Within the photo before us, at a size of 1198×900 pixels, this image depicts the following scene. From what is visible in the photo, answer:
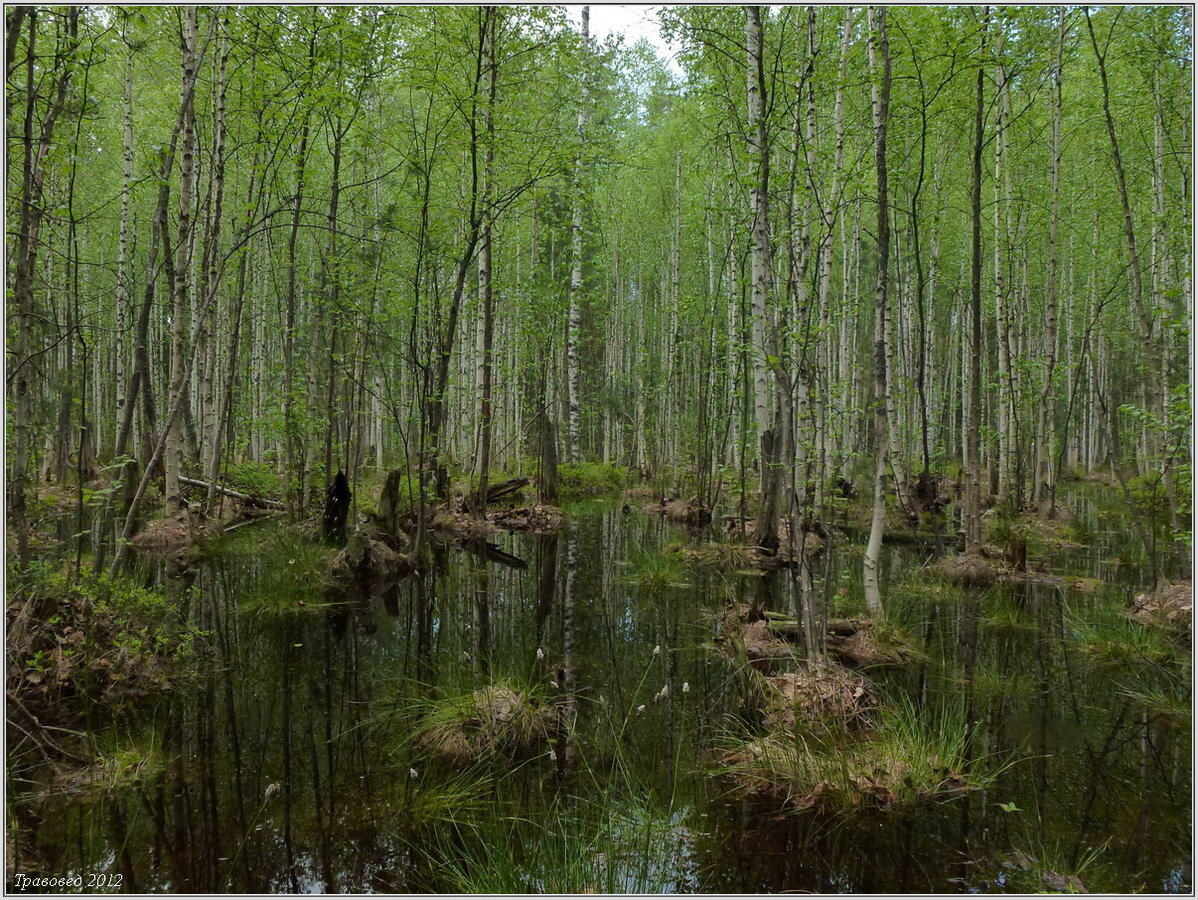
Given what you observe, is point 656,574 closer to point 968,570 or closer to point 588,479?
point 968,570

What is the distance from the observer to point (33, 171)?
4.28m

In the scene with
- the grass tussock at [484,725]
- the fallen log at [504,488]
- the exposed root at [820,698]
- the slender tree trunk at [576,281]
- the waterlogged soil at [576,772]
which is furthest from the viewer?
the fallen log at [504,488]

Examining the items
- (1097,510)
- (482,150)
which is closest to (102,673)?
(482,150)

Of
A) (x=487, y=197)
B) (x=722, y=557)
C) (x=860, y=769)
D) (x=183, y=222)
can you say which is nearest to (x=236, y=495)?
(x=487, y=197)

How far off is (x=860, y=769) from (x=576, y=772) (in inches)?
62.7

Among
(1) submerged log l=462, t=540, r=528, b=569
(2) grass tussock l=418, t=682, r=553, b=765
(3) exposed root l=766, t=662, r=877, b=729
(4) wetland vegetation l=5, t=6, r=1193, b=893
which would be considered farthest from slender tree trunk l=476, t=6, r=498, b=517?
(3) exposed root l=766, t=662, r=877, b=729

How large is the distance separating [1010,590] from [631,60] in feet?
77.4

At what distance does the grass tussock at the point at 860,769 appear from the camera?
3.28 meters

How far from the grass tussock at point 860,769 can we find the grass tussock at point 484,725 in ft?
4.15

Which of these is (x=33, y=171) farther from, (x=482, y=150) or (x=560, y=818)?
(x=482, y=150)

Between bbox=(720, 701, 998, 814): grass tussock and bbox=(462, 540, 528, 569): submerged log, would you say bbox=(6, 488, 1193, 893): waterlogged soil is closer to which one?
bbox=(720, 701, 998, 814): grass tussock

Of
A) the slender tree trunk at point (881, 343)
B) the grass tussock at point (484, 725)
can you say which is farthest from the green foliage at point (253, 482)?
the slender tree trunk at point (881, 343)

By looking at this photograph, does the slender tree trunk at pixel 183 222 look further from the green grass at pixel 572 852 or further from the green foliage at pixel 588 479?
the green foliage at pixel 588 479

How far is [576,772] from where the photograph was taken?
3.57 metres
